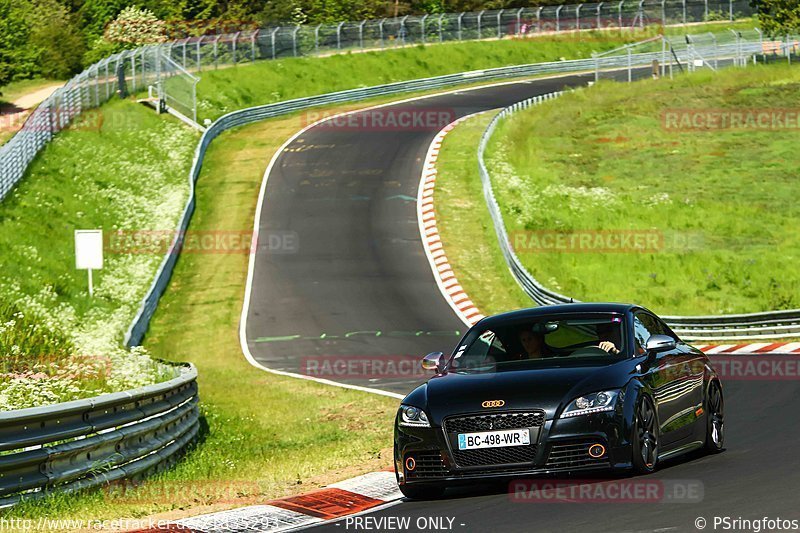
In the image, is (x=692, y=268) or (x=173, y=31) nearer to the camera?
(x=692, y=268)

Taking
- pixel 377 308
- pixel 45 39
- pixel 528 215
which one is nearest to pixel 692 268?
pixel 528 215

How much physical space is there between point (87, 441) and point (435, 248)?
26.9 m

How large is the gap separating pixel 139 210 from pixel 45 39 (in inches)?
1593

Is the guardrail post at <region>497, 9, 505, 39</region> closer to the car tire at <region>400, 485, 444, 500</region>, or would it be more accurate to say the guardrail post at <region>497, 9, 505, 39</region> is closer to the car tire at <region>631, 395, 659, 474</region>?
the car tire at <region>631, 395, 659, 474</region>

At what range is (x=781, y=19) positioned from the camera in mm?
68812

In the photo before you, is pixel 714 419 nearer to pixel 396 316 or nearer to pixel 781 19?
pixel 396 316

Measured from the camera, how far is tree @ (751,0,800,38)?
6844 centimetres

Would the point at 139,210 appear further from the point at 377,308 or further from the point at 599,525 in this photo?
the point at 599,525

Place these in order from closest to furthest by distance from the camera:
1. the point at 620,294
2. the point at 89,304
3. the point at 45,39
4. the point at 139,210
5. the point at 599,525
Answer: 1. the point at 599,525
2. the point at 89,304
3. the point at 620,294
4. the point at 139,210
5. the point at 45,39

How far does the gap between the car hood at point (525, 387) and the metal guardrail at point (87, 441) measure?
3146 millimetres

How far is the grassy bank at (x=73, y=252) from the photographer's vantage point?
16688 mm

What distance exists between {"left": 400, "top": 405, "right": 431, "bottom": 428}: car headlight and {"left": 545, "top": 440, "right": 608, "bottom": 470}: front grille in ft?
3.39

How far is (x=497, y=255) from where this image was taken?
3738 cm

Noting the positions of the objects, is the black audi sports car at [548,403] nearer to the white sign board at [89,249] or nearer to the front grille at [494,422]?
the front grille at [494,422]
